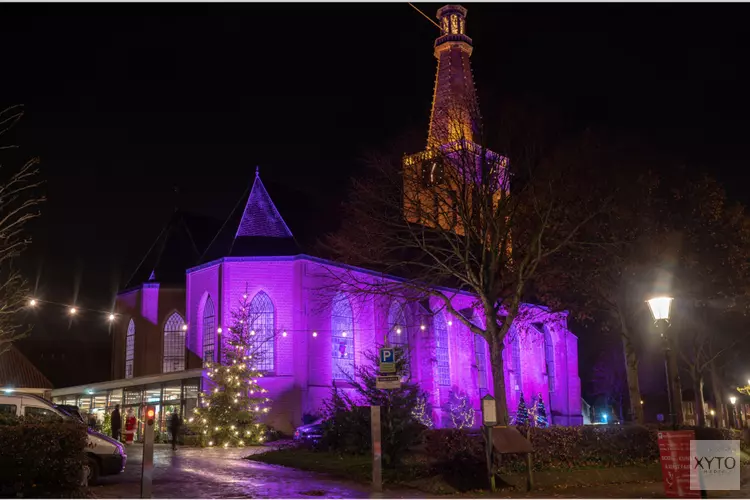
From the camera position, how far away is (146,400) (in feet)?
132

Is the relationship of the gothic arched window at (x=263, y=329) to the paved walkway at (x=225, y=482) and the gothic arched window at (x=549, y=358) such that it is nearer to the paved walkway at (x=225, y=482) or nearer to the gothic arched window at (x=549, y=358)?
the paved walkway at (x=225, y=482)

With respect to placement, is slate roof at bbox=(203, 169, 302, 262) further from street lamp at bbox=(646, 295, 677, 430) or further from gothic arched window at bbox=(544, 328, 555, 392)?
street lamp at bbox=(646, 295, 677, 430)

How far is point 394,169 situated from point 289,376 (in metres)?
16.1

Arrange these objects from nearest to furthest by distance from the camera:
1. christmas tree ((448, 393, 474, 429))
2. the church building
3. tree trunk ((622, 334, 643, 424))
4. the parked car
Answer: the parked car < tree trunk ((622, 334, 643, 424)) < the church building < christmas tree ((448, 393, 474, 429))

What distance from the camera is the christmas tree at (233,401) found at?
30.2 metres

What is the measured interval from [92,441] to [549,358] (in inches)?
1748

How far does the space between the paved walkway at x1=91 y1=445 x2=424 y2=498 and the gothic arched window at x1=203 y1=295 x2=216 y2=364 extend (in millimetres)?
17616

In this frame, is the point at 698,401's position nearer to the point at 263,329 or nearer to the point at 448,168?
the point at 448,168

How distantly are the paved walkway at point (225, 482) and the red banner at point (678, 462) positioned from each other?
540 cm

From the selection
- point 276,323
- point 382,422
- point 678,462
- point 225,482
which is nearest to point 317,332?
point 276,323

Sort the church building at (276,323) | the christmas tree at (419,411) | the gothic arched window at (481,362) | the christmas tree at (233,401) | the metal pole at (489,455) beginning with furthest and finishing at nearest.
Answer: the gothic arched window at (481,362), the church building at (276,323), the christmas tree at (233,401), the christmas tree at (419,411), the metal pole at (489,455)

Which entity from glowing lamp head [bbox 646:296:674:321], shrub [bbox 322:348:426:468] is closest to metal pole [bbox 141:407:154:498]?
shrub [bbox 322:348:426:468]

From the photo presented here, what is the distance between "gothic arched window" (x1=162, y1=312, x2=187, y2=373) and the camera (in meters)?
43.6

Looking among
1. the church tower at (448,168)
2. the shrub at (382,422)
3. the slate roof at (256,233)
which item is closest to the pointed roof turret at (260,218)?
the slate roof at (256,233)
